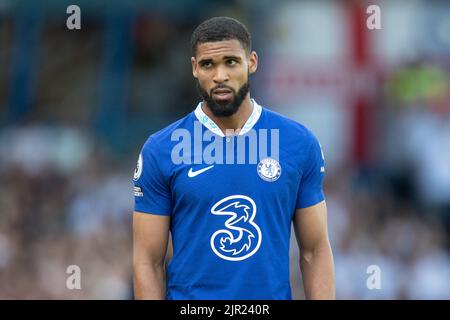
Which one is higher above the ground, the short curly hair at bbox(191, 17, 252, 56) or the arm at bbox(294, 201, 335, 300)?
the short curly hair at bbox(191, 17, 252, 56)

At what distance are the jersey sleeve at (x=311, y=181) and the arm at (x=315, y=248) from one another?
4cm

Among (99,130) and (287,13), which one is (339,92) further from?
(99,130)

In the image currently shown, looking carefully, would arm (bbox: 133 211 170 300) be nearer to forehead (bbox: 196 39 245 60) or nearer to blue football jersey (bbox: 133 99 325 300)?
blue football jersey (bbox: 133 99 325 300)

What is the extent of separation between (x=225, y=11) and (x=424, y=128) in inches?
130

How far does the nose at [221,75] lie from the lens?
6887 millimetres

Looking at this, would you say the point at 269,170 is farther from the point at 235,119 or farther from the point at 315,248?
the point at 315,248

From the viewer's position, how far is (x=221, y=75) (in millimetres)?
6887

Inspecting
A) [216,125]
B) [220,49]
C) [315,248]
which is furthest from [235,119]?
[315,248]

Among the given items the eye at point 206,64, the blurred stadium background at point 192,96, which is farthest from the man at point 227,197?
the blurred stadium background at point 192,96

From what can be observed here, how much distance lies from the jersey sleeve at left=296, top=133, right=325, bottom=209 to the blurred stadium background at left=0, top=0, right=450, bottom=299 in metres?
8.21

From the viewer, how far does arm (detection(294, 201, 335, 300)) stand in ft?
23.1

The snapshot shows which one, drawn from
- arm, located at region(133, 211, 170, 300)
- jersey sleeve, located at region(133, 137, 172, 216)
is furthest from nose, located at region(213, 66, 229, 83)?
arm, located at region(133, 211, 170, 300)

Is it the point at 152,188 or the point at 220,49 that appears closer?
the point at 220,49

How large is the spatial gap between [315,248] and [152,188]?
0.99 metres
